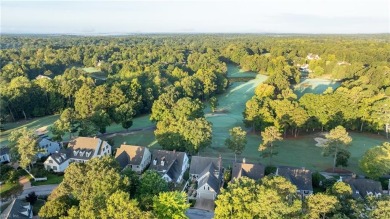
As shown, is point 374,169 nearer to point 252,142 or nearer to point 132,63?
point 252,142

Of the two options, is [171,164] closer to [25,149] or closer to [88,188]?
[88,188]

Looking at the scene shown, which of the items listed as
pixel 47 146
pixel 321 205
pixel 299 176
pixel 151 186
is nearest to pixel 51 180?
pixel 47 146

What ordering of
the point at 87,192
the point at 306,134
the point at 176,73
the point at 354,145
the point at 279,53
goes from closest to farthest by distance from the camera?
the point at 87,192
the point at 354,145
the point at 306,134
the point at 176,73
the point at 279,53

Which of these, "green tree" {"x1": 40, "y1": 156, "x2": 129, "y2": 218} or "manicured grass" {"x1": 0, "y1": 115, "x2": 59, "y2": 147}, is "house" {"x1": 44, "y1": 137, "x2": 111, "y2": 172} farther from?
"manicured grass" {"x1": 0, "y1": 115, "x2": 59, "y2": 147}

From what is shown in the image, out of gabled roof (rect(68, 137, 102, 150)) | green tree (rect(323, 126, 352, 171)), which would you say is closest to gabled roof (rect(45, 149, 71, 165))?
gabled roof (rect(68, 137, 102, 150))

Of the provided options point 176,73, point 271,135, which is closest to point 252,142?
point 271,135

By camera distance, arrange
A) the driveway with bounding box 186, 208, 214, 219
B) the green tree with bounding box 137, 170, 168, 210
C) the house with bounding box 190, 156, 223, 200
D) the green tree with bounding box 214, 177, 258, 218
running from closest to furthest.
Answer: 1. the green tree with bounding box 214, 177, 258, 218
2. the green tree with bounding box 137, 170, 168, 210
3. the driveway with bounding box 186, 208, 214, 219
4. the house with bounding box 190, 156, 223, 200
